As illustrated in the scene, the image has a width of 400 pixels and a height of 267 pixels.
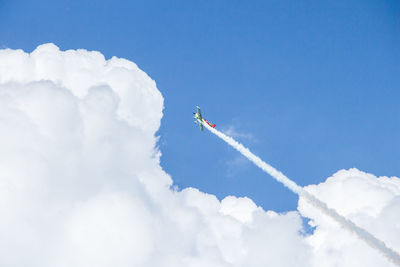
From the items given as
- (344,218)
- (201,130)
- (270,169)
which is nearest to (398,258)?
(344,218)

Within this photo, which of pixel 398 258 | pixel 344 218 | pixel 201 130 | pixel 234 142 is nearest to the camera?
pixel 398 258

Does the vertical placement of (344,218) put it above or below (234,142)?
below

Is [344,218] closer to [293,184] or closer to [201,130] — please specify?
[293,184]

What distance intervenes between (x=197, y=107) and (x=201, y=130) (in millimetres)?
10919

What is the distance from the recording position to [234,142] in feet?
489

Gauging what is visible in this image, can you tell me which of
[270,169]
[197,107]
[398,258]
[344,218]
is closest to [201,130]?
[197,107]

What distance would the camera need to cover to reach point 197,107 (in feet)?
559

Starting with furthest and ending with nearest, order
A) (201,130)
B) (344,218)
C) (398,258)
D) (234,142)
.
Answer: (201,130) → (234,142) → (344,218) → (398,258)

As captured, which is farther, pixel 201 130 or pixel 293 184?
pixel 201 130

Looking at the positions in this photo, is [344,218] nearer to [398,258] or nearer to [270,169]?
[398,258]

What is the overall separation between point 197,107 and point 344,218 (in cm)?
7337

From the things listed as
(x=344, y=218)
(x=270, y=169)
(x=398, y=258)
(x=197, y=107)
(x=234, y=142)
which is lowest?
(x=398, y=258)

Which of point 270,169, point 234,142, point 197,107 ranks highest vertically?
point 197,107

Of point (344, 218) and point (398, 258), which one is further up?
point (344, 218)
